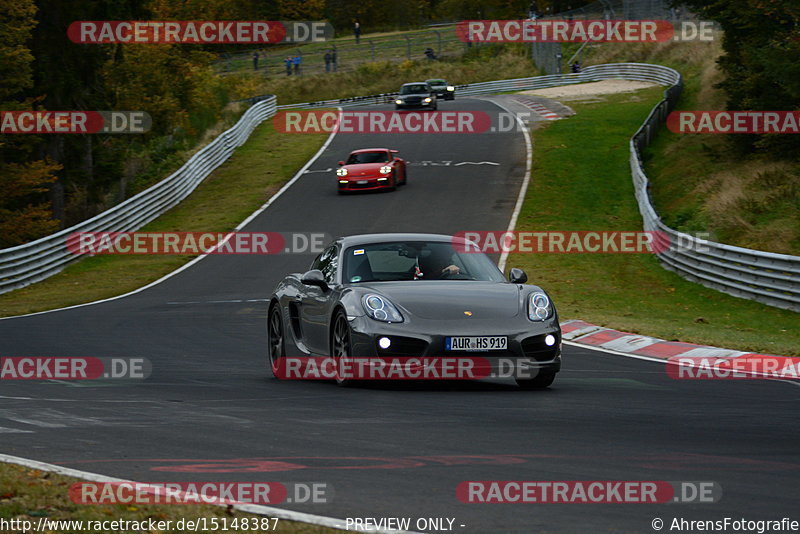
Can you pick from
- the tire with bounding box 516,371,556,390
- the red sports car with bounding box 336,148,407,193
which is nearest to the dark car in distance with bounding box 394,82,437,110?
the red sports car with bounding box 336,148,407,193

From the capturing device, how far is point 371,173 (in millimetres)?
38938

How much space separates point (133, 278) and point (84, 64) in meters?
15.5

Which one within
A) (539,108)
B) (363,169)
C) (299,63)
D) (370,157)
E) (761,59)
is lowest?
(363,169)

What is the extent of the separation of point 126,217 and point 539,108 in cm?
2760

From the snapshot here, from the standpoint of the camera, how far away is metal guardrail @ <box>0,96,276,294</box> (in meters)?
28.6

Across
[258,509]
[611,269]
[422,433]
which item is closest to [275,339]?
[422,433]

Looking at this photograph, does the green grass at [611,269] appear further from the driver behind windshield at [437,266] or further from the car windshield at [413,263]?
the driver behind windshield at [437,266]

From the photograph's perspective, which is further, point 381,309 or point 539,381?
point 539,381

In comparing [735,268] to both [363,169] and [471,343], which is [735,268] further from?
Result: [363,169]

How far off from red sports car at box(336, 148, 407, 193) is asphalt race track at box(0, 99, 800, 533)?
2371cm

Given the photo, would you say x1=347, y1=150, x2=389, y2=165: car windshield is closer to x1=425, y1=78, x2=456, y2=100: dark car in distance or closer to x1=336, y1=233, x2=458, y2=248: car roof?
x1=336, y1=233, x2=458, y2=248: car roof

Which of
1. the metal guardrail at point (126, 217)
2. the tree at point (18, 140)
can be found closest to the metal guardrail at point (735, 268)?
the metal guardrail at point (126, 217)

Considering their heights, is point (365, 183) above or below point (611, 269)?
above

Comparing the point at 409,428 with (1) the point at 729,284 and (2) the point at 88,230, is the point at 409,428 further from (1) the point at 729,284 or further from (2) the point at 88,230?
Answer: (2) the point at 88,230
